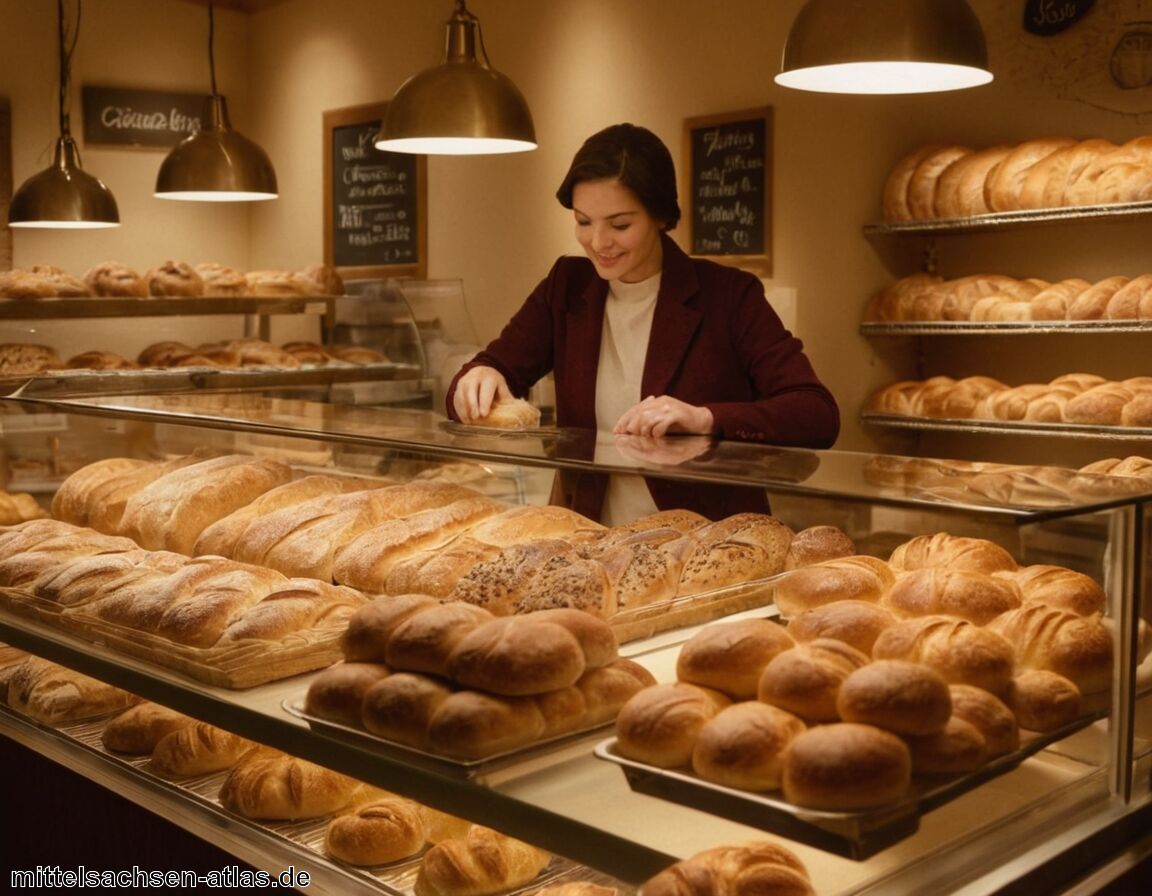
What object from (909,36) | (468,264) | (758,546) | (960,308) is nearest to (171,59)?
(468,264)

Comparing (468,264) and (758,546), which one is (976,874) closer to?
(758,546)

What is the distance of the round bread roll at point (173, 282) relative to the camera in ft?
18.8

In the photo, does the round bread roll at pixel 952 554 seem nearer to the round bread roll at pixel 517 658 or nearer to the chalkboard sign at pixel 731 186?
the round bread roll at pixel 517 658

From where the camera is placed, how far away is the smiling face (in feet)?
9.09

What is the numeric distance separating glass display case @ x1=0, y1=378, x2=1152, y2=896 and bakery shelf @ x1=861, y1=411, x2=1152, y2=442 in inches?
98.6

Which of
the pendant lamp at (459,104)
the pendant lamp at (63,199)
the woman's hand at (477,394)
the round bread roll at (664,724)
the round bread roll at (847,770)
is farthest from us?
the pendant lamp at (63,199)

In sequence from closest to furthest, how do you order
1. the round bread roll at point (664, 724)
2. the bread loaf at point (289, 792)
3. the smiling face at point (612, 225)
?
the round bread roll at point (664, 724), the bread loaf at point (289, 792), the smiling face at point (612, 225)

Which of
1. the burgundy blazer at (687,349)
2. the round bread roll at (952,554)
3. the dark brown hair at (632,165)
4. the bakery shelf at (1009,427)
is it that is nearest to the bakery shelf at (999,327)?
the bakery shelf at (1009,427)

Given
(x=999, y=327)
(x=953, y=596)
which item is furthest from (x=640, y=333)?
(x=999, y=327)

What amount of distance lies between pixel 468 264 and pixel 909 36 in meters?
4.41

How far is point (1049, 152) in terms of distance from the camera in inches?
173

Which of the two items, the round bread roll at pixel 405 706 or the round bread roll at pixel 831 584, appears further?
the round bread roll at pixel 831 584

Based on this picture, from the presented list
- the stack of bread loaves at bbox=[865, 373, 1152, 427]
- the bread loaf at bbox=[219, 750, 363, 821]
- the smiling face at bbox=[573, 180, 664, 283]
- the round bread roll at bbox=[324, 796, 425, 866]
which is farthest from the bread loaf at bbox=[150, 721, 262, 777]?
the stack of bread loaves at bbox=[865, 373, 1152, 427]

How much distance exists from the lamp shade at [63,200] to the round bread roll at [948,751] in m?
4.71
